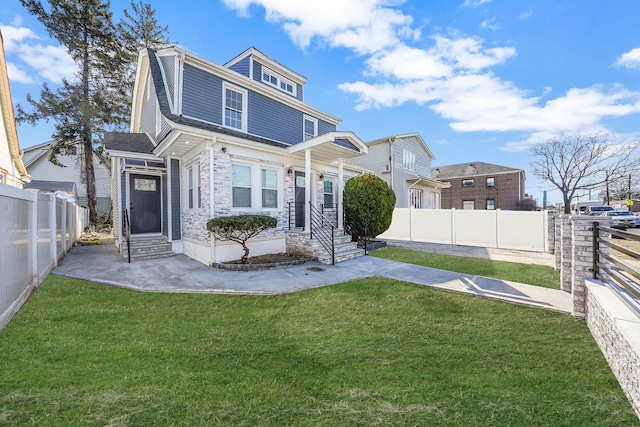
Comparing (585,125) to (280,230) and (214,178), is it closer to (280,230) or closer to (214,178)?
(280,230)

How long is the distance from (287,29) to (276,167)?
21.7ft

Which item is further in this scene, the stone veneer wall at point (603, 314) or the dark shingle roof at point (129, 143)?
the dark shingle roof at point (129, 143)

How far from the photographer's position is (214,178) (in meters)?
7.46

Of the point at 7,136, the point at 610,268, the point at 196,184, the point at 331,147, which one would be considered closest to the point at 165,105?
the point at 196,184

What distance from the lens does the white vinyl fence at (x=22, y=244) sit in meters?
3.60

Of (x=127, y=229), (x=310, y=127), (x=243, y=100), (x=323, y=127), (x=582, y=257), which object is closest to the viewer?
(x=582, y=257)

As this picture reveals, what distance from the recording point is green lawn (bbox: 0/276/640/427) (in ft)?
7.01

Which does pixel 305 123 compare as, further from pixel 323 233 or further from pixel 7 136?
pixel 7 136

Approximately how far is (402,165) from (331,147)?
12.2 m

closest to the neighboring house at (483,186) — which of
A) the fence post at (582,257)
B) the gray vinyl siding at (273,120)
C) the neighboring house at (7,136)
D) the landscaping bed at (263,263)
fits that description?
the gray vinyl siding at (273,120)

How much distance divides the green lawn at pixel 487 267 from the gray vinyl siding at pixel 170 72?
888 cm

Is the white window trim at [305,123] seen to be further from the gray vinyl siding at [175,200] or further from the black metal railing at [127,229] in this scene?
the black metal railing at [127,229]

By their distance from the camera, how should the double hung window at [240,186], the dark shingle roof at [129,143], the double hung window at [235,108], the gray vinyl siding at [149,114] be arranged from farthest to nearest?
the gray vinyl siding at [149,114]
the double hung window at [235,108]
the dark shingle roof at [129,143]
the double hung window at [240,186]

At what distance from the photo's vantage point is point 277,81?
532 inches
